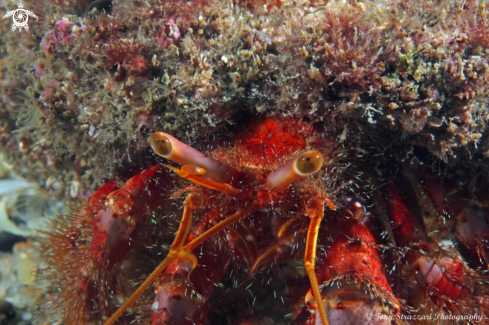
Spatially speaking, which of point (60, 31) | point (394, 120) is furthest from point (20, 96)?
point (394, 120)

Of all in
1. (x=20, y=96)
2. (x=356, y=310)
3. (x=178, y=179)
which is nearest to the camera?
(x=356, y=310)

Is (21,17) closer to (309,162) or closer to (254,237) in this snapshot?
(254,237)

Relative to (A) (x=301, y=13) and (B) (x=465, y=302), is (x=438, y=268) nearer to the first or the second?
(B) (x=465, y=302)

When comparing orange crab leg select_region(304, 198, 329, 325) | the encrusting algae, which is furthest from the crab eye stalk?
the encrusting algae

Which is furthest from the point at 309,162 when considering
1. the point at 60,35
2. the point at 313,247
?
the point at 60,35

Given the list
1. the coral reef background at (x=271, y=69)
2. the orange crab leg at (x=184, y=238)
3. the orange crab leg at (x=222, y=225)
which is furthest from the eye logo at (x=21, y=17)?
the orange crab leg at (x=222, y=225)

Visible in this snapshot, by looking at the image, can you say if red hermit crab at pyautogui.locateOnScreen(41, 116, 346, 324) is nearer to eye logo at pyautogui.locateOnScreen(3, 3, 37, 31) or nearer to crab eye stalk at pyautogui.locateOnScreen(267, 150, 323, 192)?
crab eye stalk at pyautogui.locateOnScreen(267, 150, 323, 192)

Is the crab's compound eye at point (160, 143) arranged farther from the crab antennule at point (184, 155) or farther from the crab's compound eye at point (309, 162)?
the crab's compound eye at point (309, 162)
